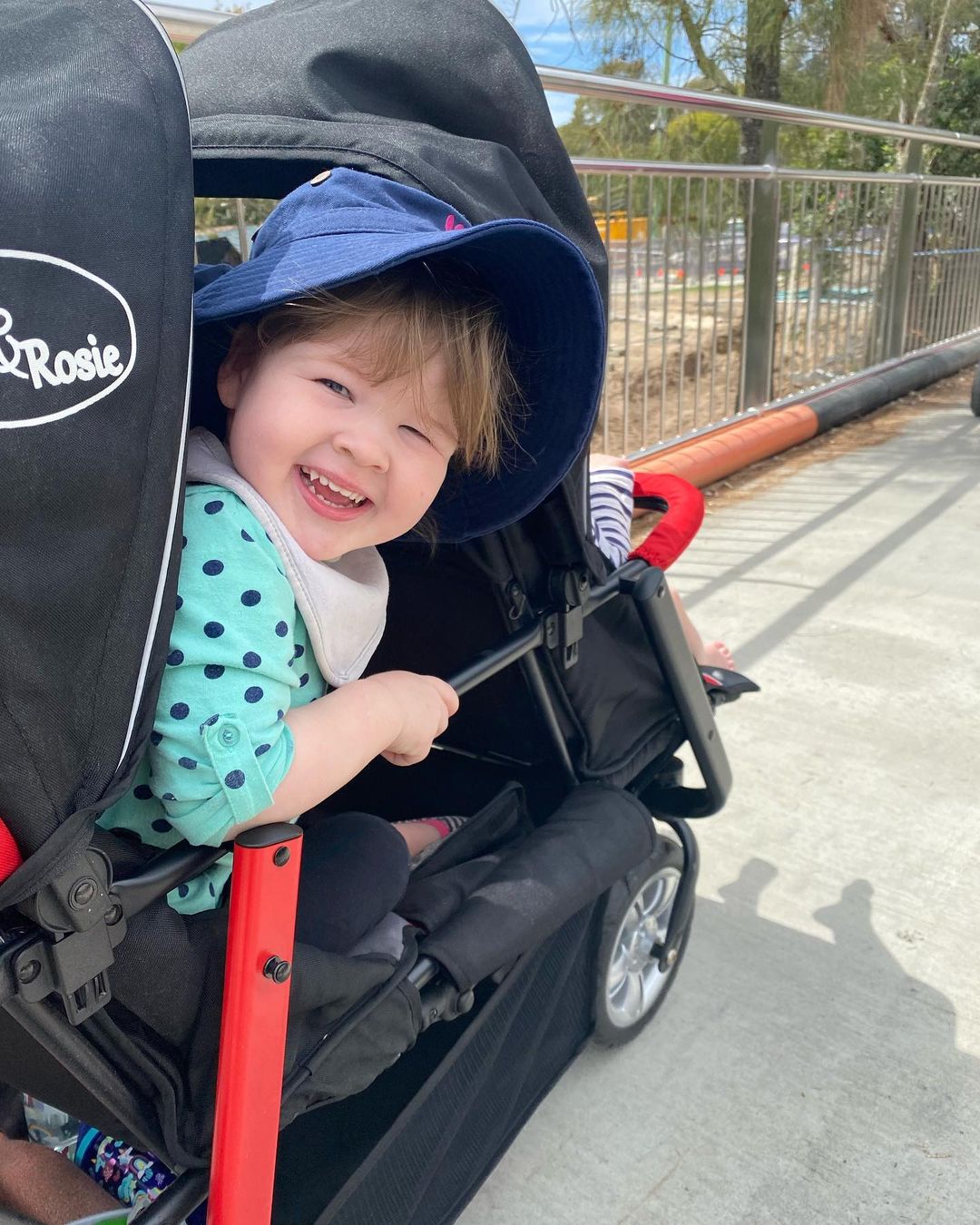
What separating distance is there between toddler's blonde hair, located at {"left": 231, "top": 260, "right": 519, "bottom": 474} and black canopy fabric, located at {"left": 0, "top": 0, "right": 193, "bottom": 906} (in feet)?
0.86

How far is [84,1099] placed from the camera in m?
1.07

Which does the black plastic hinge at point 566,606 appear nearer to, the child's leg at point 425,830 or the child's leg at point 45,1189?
the child's leg at point 425,830

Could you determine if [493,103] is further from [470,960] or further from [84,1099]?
[84,1099]

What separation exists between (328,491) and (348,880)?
444 millimetres

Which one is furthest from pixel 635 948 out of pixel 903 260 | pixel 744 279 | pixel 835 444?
pixel 903 260

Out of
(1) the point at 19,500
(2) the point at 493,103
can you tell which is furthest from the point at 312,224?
(1) the point at 19,500

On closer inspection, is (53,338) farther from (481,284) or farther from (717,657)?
(717,657)

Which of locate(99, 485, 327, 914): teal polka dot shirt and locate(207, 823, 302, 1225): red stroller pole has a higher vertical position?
locate(99, 485, 327, 914): teal polka dot shirt

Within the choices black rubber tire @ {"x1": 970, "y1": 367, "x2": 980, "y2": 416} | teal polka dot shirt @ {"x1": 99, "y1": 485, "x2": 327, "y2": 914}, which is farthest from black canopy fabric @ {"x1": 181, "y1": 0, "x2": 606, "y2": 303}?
black rubber tire @ {"x1": 970, "y1": 367, "x2": 980, "y2": 416}

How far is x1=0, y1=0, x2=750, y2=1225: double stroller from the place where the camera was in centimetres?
86

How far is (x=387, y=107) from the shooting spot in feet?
4.47

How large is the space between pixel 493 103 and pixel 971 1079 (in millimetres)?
1659

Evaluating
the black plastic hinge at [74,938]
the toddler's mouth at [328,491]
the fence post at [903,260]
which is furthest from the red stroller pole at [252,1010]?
the fence post at [903,260]

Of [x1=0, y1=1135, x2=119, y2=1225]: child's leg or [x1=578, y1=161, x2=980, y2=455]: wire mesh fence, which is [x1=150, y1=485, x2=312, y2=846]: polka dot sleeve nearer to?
[x1=0, y1=1135, x2=119, y2=1225]: child's leg
